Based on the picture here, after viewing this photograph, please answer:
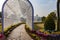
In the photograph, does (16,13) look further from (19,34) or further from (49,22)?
(49,22)

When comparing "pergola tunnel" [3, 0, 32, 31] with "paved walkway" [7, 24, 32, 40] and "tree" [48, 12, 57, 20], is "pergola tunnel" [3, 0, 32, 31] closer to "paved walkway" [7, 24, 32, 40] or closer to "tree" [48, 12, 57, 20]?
"paved walkway" [7, 24, 32, 40]

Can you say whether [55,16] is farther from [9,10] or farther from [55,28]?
[9,10]

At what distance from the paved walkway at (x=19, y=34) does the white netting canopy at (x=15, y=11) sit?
0.36m

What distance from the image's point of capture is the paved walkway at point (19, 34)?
9496 millimetres

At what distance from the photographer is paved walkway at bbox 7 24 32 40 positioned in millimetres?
9496

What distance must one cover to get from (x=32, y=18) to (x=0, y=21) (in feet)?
5.18

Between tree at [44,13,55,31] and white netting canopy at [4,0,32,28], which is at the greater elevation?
white netting canopy at [4,0,32,28]

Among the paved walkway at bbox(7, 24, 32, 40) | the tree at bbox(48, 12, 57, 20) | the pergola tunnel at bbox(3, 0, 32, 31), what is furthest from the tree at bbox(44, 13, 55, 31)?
the paved walkway at bbox(7, 24, 32, 40)

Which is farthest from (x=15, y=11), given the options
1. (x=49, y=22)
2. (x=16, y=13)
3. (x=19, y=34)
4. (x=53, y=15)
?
(x=53, y=15)

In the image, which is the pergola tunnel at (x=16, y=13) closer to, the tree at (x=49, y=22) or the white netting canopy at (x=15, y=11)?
the white netting canopy at (x=15, y=11)

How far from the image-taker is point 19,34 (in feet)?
31.7

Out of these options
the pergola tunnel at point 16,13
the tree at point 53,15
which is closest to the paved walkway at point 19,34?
→ the pergola tunnel at point 16,13

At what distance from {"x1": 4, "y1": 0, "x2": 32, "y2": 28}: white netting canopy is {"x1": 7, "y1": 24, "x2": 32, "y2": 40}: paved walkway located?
361mm

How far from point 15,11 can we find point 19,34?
1.14 m
